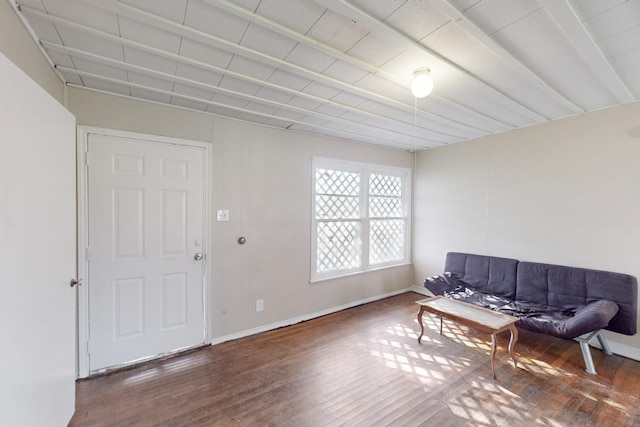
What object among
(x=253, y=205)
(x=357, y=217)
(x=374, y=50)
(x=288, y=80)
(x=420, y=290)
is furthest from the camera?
(x=420, y=290)

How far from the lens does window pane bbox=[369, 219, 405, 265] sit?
4098mm

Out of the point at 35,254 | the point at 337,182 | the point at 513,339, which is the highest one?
the point at 337,182

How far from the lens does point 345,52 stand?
165 centimetres

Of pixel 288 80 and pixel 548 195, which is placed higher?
pixel 288 80

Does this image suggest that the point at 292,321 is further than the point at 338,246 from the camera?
No

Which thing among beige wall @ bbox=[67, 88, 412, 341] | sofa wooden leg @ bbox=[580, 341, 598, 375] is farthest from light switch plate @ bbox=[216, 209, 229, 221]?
sofa wooden leg @ bbox=[580, 341, 598, 375]

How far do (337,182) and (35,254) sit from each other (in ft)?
9.71

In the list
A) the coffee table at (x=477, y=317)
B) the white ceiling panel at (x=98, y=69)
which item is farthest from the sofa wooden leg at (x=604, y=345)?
the white ceiling panel at (x=98, y=69)

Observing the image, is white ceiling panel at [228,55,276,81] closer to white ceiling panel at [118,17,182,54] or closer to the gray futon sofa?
white ceiling panel at [118,17,182,54]

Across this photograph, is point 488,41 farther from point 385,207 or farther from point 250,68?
point 385,207

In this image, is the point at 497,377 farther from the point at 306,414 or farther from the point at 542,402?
the point at 306,414

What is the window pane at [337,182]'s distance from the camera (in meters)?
3.51

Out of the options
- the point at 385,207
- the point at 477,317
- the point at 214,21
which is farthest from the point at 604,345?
the point at 214,21

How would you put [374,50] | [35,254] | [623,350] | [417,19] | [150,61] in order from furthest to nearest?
[623,350] → [150,61] → [374,50] → [417,19] → [35,254]
